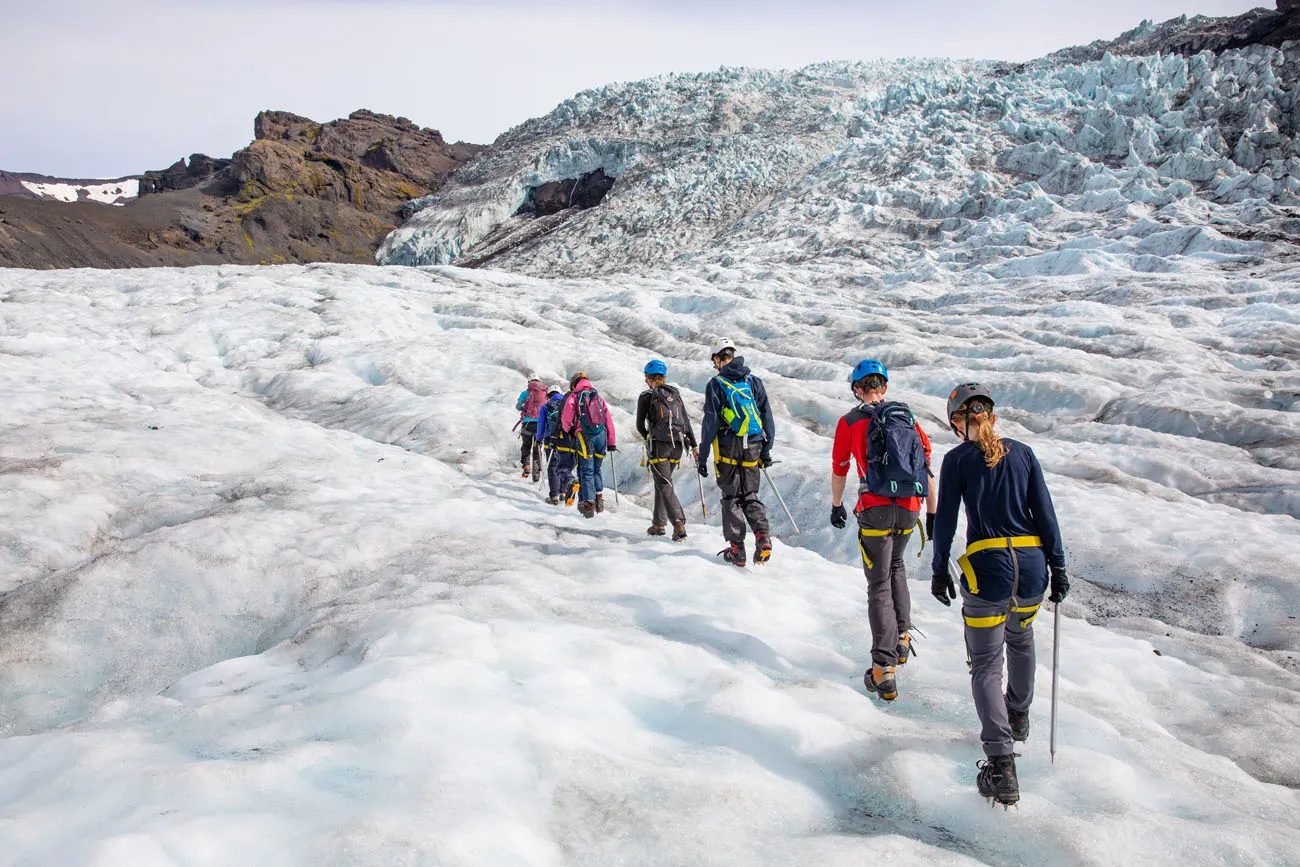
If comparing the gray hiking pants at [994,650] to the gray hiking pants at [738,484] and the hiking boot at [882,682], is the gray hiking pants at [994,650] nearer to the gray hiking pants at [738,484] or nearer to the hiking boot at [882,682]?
the hiking boot at [882,682]

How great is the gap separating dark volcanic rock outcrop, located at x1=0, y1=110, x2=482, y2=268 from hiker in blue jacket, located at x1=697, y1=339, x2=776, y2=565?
77.0 meters

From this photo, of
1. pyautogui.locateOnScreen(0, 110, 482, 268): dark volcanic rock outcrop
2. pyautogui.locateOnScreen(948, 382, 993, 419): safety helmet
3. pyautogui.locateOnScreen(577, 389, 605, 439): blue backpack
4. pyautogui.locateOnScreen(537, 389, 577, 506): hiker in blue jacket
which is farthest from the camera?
pyautogui.locateOnScreen(0, 110, 482, 268): dark volcanic rock outcrop

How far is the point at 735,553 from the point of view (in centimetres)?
901

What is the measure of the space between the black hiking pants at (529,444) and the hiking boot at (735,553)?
7.01m

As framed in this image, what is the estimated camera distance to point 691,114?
97.8 metres

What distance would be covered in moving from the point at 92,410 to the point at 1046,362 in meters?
26.8

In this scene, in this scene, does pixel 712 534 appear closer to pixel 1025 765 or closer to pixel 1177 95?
pixel 1025 765

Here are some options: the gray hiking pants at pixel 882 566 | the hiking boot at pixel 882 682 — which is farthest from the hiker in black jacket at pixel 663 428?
the hiking boot at pixel 882 682

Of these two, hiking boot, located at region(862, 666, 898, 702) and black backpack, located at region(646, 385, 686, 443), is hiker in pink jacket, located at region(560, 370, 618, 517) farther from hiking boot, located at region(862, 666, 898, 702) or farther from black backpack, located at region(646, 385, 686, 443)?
hiking boot, located at region(862, 666, 898, 702)

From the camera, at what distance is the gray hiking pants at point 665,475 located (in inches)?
388

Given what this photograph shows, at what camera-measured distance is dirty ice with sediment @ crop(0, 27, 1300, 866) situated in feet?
12.7

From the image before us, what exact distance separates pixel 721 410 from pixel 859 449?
242 cm

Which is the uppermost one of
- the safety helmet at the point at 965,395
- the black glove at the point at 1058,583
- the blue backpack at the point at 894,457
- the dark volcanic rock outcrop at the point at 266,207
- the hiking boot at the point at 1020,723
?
the dark volcanic rock outcrop at the point at 266,207

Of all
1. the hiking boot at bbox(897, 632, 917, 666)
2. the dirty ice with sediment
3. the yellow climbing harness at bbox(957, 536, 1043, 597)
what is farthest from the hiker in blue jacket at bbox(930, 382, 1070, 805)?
the hiking boot at bbox(897, 632, 917, 666)
